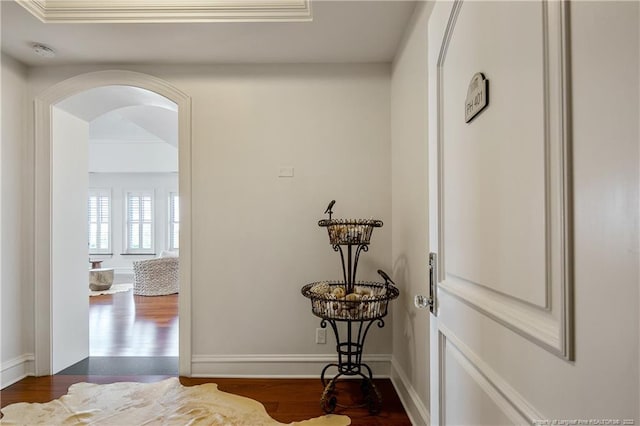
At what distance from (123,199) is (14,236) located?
5743 mm

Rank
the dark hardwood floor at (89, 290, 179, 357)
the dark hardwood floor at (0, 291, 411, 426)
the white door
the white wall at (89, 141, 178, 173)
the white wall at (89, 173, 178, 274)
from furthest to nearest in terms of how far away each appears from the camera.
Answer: the white wall at (89, 173, 178, 274) < the white wall at (89, 141, 178, 173) < the dark hardwood floor at (89, 290, 179, 357) < the dark hardwood floor at (0, 291, 411, 426) < the white door

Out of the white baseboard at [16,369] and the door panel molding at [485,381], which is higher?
the door panel molding at [485,381]

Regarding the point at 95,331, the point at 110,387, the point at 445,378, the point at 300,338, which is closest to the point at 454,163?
the point at 445,378

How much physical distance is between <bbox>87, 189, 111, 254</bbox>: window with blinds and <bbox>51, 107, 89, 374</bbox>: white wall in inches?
215

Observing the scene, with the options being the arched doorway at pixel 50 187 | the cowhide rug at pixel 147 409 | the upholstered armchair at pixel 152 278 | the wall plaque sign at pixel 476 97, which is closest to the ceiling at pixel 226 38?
the arched doorway at pixel 50 187

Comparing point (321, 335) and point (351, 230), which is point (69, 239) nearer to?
point (321, 335)

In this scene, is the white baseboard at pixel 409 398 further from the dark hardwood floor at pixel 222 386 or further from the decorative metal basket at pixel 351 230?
the decorative metal basket at pixel 351 230

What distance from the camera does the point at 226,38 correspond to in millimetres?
2418

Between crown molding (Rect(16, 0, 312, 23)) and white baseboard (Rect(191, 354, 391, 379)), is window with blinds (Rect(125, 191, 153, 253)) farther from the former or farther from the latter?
crown molding (Rect(16, 0, 312, 23))

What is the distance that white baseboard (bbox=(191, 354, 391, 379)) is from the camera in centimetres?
271

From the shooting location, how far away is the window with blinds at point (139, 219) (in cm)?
802

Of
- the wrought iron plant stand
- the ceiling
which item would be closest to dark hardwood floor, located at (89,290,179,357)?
the wrought iron plant stand

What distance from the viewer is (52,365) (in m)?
2.76

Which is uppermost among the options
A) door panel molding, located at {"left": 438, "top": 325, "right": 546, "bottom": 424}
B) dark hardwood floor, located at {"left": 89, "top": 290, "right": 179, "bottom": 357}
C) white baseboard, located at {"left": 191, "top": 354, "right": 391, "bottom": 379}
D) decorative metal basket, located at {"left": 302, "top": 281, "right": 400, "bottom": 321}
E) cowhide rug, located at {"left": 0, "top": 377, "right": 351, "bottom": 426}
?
door panel molding, located at {"left": 438, "top": 325, "right": 546, "bottom": 424}
